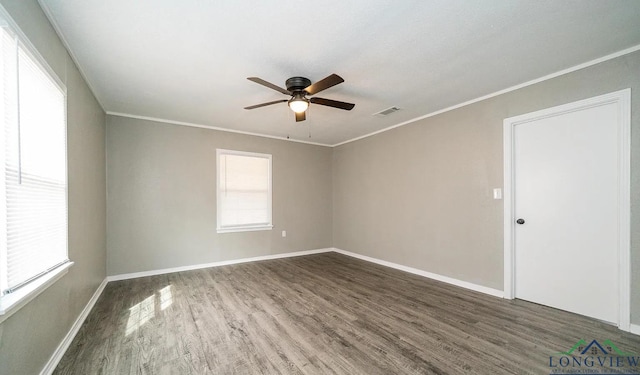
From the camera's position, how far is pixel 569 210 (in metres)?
2.76

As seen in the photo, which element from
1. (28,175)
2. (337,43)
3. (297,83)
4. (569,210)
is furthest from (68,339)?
(569,210)

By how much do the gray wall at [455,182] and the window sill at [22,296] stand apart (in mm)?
4291

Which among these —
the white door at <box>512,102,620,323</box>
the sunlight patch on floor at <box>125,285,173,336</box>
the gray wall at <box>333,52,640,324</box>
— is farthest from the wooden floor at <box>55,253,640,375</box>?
the gray wall at <box>333,52,640,324</box>

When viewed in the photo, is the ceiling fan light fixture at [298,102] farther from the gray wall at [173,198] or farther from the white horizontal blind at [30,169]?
the gray wall at [173,198]

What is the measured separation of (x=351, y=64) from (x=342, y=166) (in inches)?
139

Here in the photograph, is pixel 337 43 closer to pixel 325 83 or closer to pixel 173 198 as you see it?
pixel 325 83

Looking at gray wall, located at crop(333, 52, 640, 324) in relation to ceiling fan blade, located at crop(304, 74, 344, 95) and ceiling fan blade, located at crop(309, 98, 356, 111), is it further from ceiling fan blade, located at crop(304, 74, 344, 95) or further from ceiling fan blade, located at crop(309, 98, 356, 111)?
ceiling fan blade, located at crop(304, 74, 344, 95)

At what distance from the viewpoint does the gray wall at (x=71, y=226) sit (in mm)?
1473

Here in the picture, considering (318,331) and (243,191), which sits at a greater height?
(243,191)

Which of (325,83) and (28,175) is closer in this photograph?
(28,175)

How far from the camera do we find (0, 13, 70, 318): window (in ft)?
4.38

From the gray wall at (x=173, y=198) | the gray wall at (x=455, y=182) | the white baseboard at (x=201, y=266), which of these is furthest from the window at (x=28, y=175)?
the gray wall at (x=455, y=182)

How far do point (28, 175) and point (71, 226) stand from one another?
0.92 m

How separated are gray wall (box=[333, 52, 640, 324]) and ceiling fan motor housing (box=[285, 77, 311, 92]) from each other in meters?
2.36
